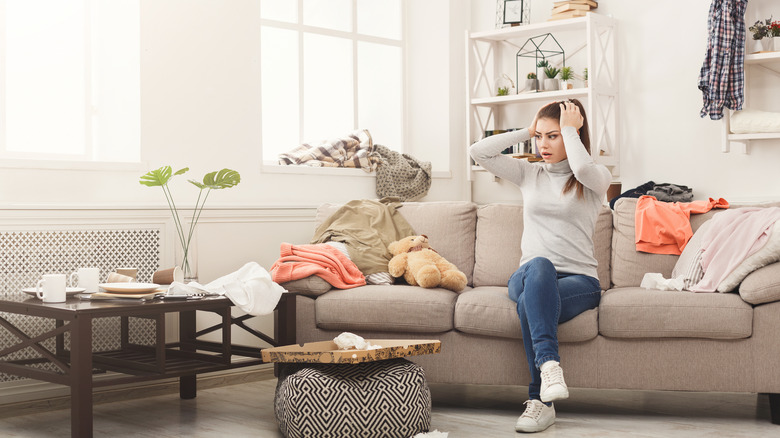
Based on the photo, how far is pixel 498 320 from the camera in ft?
10.1

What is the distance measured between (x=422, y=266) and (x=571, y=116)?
0.84 meters

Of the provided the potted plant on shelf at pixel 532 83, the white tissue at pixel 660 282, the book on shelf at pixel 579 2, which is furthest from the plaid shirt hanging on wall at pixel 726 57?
the white tissue at pixel 660 282

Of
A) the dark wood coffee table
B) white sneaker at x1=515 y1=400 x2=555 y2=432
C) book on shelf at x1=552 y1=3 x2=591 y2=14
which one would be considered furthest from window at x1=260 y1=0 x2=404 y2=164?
white sneaker at x1=515 y1=400 x2=555 y2=432

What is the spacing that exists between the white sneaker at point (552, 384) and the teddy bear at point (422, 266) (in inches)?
27.8

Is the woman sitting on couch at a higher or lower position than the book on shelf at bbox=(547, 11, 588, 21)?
lower

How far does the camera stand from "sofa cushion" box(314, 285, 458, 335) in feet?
10.5

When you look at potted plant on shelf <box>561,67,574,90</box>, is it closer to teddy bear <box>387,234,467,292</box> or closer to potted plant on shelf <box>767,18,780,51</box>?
potted plant on shelf <box>767,18,780,51</box>

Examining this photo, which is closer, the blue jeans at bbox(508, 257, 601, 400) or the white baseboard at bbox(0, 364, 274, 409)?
the blue jeans at bbox(508, 257, 601, 400)

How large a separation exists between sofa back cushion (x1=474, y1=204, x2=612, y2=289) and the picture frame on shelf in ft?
4.89

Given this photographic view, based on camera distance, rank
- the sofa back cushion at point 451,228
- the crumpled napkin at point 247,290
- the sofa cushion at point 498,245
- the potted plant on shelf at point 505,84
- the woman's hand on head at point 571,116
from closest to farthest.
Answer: the crumpled napkin at point 247,290, the woman's hand on head at point 571,116, the sofa cushion at point 498,245, the sofa back cushion at point 451,228, the potted plant on shelf at point 505,84

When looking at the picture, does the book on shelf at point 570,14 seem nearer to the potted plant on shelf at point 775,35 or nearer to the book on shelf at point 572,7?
the book on shelf at point 572,7

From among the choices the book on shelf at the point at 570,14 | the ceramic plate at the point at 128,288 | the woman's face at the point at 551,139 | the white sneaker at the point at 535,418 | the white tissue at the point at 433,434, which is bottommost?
the white tissue at the point at 433,434

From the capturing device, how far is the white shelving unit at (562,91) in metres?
4.50

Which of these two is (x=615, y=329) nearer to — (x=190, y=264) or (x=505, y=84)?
(x=190, y=264)
